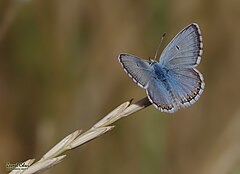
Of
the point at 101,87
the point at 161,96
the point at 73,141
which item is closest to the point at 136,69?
the point at 161,96

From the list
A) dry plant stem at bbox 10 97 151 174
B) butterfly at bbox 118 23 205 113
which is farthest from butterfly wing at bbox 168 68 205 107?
dry plant stem at bbox 10 97 151 174

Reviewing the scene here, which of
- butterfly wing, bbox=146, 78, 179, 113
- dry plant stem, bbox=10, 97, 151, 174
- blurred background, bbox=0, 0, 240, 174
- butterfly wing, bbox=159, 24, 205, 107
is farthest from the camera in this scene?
blurred background, bbox=0, 0, 240, 174

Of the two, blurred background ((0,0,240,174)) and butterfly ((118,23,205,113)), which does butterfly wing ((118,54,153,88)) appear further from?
blurred background ((0,0,240,174))

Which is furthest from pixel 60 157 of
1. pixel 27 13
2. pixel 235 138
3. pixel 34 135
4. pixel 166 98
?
pixel 27 13

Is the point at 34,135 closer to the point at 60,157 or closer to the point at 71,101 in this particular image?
the point at 71,101

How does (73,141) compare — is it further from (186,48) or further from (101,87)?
(101,87)

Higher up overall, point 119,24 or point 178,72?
point 119,24
